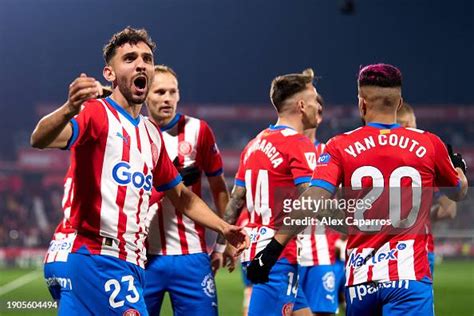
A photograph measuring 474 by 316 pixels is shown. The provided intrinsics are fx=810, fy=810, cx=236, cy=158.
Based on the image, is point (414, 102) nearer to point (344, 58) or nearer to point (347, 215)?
point (344, 58)

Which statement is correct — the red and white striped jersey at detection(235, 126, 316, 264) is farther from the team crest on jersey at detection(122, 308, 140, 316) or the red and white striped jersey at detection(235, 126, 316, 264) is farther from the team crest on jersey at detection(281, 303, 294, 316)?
the team crest on jersey at detection(122, 308, 140, 316)

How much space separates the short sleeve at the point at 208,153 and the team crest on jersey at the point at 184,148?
79 mm

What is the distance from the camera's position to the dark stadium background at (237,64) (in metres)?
22.8

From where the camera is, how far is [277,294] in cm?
493

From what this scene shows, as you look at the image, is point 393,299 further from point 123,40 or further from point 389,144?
point 123,40

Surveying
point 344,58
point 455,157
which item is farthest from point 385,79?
point 344,58

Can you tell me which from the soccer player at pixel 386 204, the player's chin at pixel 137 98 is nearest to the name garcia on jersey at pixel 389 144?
the soccer player at pixel 386 204

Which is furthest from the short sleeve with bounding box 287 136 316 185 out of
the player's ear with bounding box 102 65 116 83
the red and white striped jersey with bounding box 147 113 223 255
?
the player's ear with bounding box 102 65 116 83

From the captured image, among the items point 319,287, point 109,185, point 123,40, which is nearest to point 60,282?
point 109,185

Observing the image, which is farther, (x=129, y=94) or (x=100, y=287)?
(x=129, y=94)

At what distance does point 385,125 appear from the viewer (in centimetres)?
402

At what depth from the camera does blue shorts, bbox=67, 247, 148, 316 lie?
3.64 meters

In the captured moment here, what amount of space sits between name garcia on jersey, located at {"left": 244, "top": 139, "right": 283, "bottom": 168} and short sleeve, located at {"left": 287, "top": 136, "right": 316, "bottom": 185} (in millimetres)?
77

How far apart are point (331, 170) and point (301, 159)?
938 millimetres
